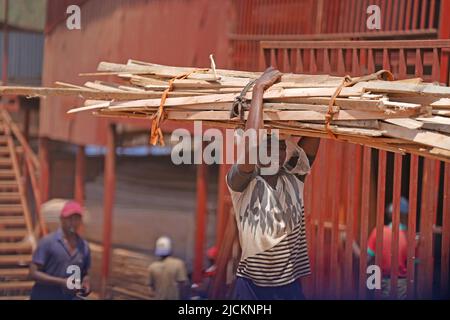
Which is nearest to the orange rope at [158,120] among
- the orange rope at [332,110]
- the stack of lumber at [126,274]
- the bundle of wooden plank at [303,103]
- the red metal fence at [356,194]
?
the bundle of wooden plank at [303,103]

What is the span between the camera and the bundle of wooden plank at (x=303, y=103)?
14.3 feet

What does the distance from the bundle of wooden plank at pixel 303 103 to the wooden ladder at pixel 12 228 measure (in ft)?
16.9

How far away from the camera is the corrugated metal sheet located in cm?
1240

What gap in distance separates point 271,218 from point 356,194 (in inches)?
73.4

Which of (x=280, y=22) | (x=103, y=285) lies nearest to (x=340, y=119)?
(x=280, y=22)

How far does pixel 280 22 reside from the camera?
8.66m

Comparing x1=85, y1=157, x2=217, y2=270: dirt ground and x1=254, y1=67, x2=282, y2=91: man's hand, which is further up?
x1=254, y1=67, x2=282, y2=91: man's hand

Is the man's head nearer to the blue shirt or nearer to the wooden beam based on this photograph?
the blue shirt

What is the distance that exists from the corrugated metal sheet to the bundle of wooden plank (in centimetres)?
692

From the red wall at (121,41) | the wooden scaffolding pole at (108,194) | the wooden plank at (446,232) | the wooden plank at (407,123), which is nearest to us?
the wooden plank at (407,123)

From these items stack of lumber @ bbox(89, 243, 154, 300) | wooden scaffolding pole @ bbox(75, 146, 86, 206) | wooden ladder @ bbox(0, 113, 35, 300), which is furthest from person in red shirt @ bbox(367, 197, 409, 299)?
wooden scaffolding pole @ bbox(75, 146, 86, 206)

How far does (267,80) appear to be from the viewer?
484cm

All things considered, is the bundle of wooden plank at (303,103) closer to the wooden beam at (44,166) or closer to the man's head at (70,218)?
the man's head at (70,218)

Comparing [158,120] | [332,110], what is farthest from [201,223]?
[332,110]
